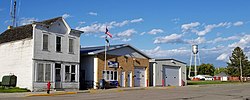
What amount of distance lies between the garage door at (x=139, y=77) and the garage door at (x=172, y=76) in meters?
5.22

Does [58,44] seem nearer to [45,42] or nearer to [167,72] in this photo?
[45,42]

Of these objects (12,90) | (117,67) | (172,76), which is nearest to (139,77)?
(117,67)

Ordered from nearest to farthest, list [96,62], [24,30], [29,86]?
[29,86]
[24,30]
[96,62]

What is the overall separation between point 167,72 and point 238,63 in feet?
154

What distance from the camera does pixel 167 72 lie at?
153 ft

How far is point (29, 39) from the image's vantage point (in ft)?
98.9

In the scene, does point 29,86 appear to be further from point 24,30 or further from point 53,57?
point 24,30

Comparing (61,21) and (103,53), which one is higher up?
(61,21)

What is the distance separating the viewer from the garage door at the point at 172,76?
153 ft

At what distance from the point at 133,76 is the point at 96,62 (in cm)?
643

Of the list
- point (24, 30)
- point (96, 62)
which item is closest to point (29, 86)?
point (24, 30)

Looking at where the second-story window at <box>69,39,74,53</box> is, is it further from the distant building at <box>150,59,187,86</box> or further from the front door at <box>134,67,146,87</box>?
the distant building at <box>150,59,187,86</box>

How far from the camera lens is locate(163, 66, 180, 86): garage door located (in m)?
46.6

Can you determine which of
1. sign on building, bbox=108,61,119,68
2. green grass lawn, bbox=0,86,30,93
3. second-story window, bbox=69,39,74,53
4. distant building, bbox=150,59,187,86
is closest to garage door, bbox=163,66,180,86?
distant building, bbox=150,59,187,86
